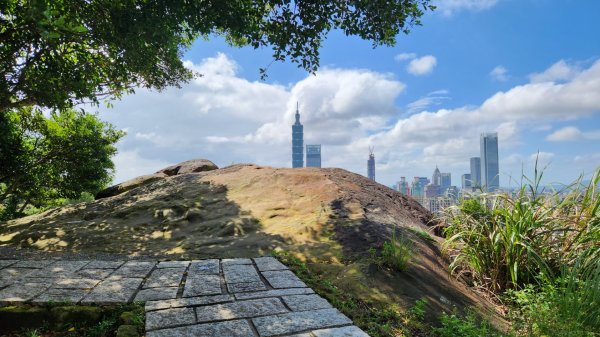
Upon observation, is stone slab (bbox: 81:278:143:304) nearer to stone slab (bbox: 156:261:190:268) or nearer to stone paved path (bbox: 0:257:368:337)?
stone paved path (bbox: 0:257:368:337)

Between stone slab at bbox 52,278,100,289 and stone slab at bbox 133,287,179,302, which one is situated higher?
stone slab at bbox 52,278,100,289

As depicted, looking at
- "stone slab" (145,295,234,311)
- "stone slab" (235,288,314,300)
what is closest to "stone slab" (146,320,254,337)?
"stone slab" (145,295,234,311)

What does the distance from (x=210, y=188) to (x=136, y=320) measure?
6.28m

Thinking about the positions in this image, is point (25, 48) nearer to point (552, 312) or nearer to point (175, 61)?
point (175, 61)

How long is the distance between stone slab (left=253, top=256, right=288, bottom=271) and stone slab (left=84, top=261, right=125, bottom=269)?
6.29 ft

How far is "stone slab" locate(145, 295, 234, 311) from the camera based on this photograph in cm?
344

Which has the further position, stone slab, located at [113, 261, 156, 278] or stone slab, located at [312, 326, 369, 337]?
stone slab, located at [113, 261, 156, 278]

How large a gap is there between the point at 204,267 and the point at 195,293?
105cm

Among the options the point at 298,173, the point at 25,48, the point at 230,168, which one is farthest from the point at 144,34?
the point at 230,168

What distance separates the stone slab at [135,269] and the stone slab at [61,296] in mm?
667

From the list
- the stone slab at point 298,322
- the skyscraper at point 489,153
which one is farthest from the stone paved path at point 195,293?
the skyscraper at point 489,153

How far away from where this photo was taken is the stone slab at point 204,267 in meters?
4.61

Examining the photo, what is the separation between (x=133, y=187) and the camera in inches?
442

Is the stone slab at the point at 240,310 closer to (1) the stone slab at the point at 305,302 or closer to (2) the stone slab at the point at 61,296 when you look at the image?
(1) the stone slab at the point at 305,302
